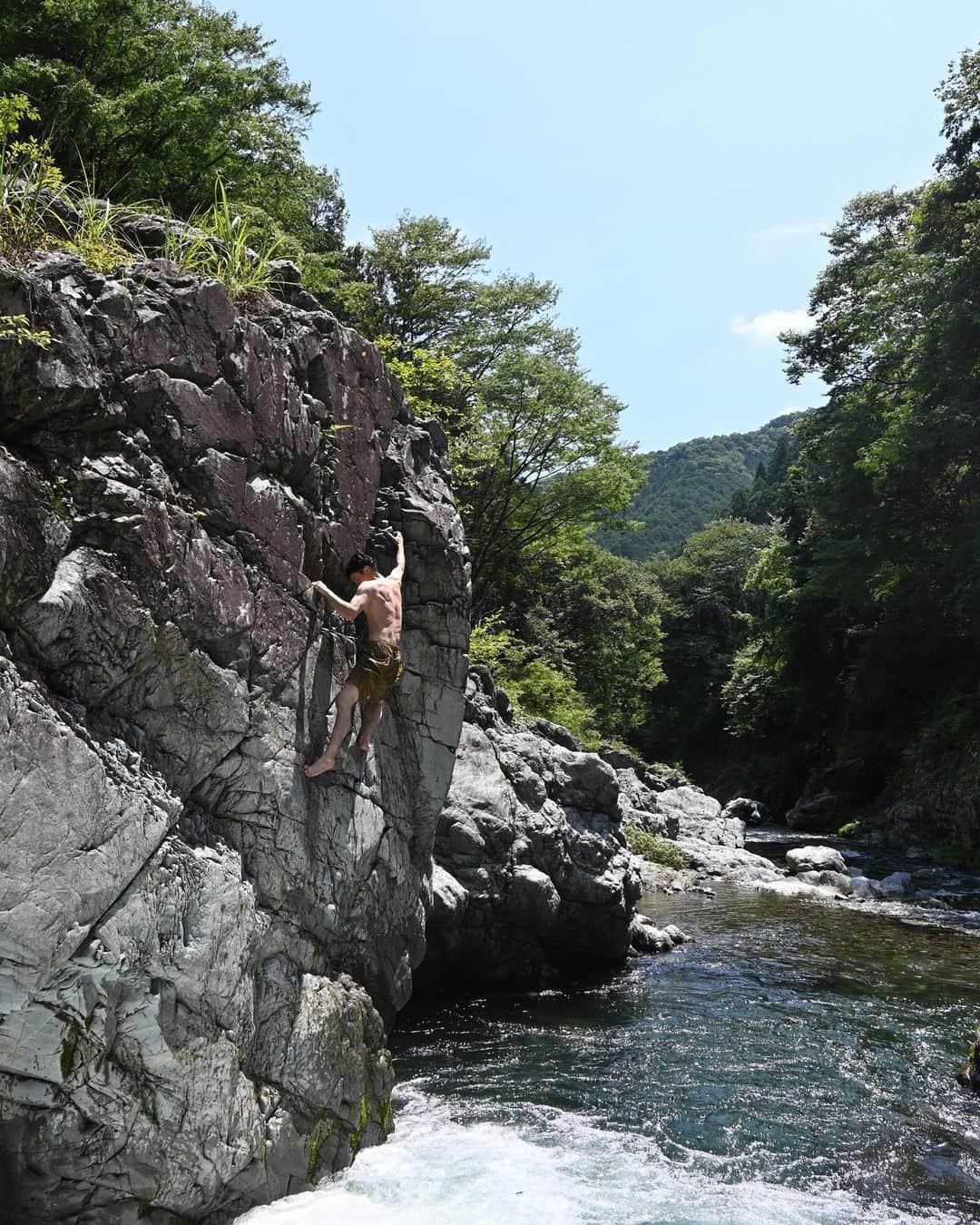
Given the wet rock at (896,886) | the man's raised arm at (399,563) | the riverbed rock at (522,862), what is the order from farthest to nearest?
the wet rock at (896,886), the riverbed rock at (522,862), the man's raised arm at (399,563)

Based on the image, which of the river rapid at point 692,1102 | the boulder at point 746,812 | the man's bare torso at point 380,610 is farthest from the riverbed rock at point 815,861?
the man's bare torso at point 380,610

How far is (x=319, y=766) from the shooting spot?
811 cm

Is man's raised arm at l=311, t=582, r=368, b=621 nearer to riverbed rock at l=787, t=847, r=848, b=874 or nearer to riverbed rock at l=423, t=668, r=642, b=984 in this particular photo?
riverbed rock at l=423, t=668, r=642, b=984

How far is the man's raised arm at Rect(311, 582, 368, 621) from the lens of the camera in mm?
8328

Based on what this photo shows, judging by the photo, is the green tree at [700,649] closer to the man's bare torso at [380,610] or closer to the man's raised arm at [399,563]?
the man's raised arm at [399,563]

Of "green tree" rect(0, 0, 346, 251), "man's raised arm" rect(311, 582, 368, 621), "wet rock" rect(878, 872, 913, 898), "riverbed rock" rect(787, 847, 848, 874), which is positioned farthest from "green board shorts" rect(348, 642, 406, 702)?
"riverbed rock" rect(787, 847, 848, 874)

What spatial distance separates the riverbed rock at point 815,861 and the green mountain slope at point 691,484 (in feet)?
271

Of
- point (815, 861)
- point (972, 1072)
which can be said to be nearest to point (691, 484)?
point (815, 861)

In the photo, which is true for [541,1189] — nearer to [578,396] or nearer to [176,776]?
[176,776]

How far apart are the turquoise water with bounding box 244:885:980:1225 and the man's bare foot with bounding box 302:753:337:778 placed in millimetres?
3244

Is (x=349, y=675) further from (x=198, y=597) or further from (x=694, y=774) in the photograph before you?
(x=694, y=774)

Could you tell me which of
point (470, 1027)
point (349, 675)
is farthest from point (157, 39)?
point (470, 1027)

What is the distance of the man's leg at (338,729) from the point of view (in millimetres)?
8117

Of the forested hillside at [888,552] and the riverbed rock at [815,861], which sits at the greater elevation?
the forested hillside at [888,552]
